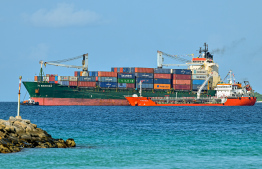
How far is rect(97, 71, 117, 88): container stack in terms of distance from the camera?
4304 inches

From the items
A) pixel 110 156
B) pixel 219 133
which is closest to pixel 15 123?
pixel 110 156

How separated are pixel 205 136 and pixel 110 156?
1292 centimetres

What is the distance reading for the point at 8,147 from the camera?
2414 cm

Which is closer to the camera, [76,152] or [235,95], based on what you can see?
[76,152]

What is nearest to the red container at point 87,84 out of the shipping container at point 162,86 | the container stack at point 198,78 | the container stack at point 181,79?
the shipping container at point 162,86

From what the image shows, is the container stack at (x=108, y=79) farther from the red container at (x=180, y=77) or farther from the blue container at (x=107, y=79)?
the red container at (x=180, y=77)

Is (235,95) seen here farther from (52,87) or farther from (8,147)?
(8,147)

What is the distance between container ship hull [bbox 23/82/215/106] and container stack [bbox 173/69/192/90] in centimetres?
290

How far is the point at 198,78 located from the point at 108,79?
83.0 ft

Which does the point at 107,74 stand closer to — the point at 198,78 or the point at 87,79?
the point at 87,79

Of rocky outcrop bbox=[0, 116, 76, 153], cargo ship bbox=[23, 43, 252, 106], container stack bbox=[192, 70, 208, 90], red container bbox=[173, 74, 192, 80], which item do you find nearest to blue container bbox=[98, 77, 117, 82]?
cargo ship bbox=[23, 43, 252, 106]

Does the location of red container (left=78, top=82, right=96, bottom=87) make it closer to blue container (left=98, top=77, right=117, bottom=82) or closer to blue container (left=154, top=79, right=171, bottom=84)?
blue container (left=98, top=77, right=117, bottom=82)

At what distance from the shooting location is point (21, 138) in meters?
26.3

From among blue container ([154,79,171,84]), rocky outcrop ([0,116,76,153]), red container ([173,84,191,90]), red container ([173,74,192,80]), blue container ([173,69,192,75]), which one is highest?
blue container ([173,69,192,75])
